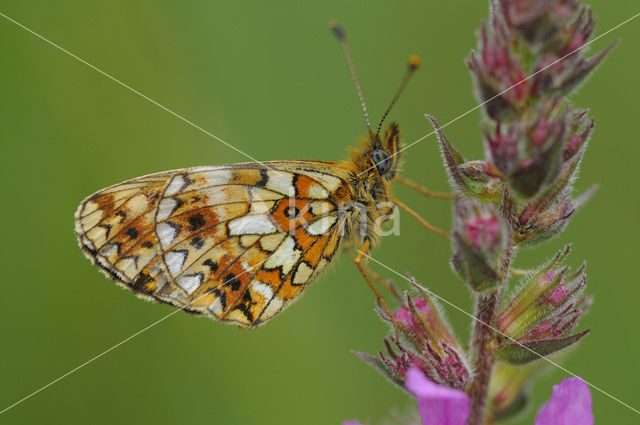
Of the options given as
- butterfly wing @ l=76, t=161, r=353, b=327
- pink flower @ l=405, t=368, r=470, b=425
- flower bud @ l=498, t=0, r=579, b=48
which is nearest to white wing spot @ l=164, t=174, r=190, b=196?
butterfly wing @ l=76, t=161, r=353, b=327

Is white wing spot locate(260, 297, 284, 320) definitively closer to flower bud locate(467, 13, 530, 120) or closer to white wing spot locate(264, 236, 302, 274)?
white wing spot locate(264, 236, 302, 274)

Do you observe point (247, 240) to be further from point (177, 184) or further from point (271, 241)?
point (177, 184)

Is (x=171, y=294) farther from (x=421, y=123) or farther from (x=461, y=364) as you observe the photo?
(x=421, y=123)

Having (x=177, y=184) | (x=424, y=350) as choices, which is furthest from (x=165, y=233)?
(x=424, y=350)

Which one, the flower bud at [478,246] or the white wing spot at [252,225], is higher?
the white wing spot at [252,225]

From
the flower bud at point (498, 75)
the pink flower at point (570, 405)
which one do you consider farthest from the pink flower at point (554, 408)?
the flower bud at point (498, 75)

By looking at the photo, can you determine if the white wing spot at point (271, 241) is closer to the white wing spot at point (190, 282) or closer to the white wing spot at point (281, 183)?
the white wing spot at point (281, 183)
